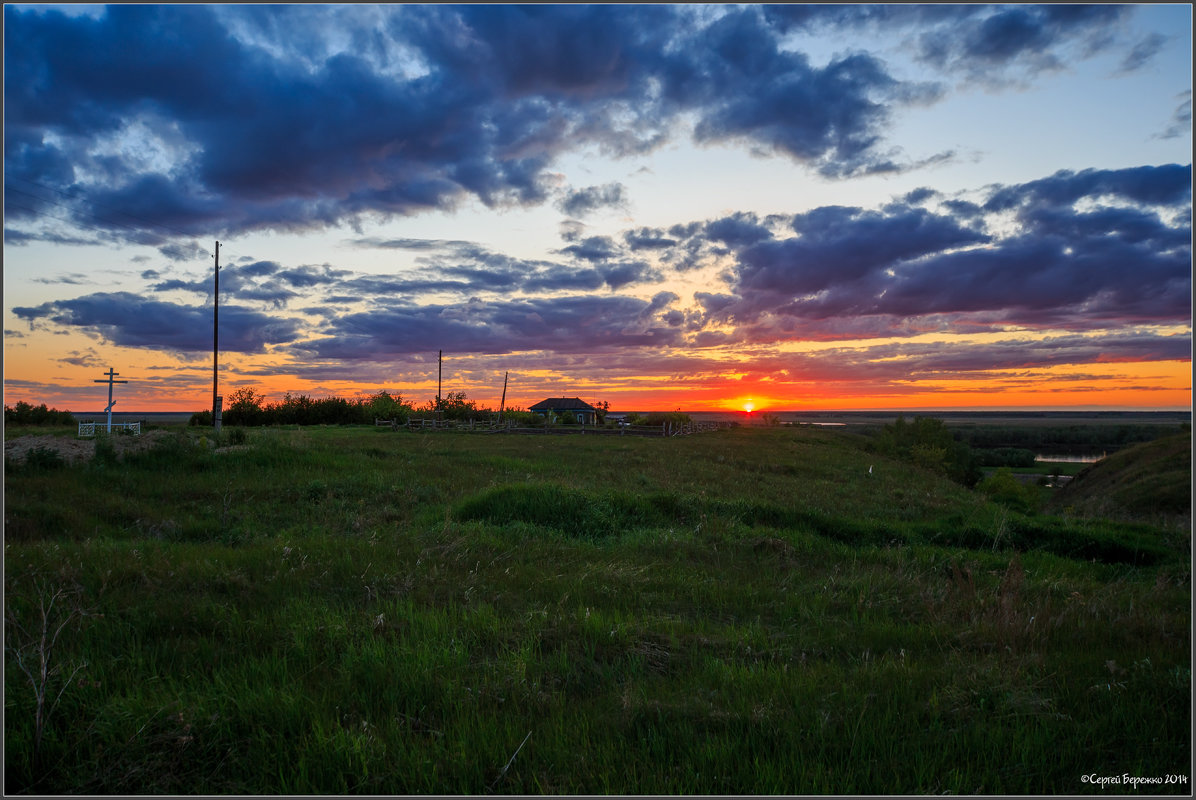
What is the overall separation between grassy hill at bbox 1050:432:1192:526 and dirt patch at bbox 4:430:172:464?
94.7 ft

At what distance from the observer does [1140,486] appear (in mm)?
27625

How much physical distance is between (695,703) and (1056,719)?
2.52 m

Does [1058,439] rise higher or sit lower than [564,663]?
lower

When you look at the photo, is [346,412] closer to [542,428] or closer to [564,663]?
[542,428]

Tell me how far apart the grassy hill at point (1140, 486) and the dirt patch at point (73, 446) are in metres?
28.9

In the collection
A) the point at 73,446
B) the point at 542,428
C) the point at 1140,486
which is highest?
the point at 73,446

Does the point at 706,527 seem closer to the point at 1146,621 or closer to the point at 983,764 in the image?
the point at 1146,621

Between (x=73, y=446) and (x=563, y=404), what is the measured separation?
332ft

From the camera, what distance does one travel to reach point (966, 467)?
78.5 meters

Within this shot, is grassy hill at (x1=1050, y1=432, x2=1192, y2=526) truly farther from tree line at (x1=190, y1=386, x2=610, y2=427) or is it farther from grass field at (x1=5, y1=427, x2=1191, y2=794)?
tree line at (x1=190, y1=386, x2=610, y2=427)

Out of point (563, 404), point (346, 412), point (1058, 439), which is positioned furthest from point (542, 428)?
point (1058, 439)

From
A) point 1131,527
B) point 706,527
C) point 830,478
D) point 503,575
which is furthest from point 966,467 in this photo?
point 503,575

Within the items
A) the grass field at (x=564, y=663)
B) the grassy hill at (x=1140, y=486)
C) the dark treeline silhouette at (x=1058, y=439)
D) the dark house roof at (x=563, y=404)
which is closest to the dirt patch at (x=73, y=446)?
the grass field at (x=564, y=663)

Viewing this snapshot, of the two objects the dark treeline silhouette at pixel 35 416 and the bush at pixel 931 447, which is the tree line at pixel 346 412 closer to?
the dark treeline silhouette at pixel 35 416
